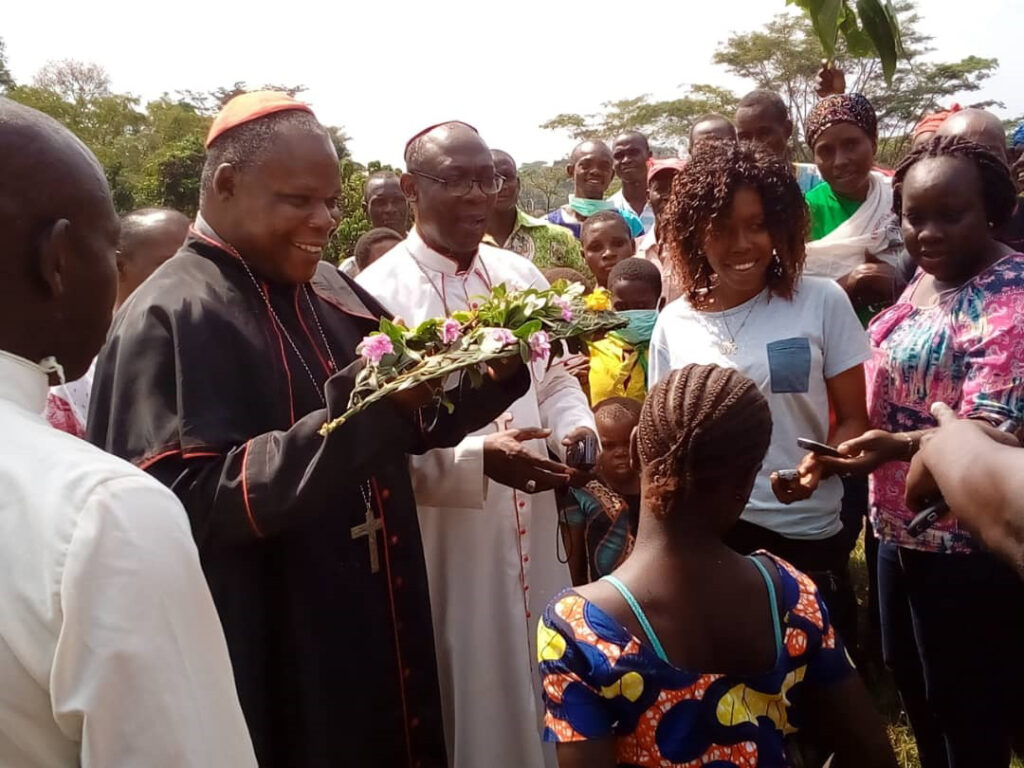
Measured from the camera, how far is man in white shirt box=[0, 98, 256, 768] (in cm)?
105

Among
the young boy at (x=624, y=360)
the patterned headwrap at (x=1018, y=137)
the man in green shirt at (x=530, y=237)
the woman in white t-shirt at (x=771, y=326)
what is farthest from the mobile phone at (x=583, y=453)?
the patterned headwrap at (x=1018, y=137)

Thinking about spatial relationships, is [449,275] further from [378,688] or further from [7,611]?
[7,611]

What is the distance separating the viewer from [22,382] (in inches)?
48.7

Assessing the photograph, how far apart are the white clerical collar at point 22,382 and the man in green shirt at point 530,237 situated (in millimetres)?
5413

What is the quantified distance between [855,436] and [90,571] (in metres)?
2.89

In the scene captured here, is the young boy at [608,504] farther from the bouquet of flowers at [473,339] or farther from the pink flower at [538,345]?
the pink flower at [538,345]

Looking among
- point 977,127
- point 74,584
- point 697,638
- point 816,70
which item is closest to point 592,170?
point 977,127

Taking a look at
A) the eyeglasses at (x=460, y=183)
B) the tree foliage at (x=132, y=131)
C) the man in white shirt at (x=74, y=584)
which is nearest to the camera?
the man in white shirt at (x=74, y=584)

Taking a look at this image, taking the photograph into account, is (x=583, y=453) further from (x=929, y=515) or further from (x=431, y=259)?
(x=929, y=515)

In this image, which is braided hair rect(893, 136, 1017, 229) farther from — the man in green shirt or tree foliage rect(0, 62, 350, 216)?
tree foliage rect(0, 62, 350, 216)

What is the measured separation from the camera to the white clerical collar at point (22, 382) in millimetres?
1212

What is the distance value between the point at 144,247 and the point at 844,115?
368cm

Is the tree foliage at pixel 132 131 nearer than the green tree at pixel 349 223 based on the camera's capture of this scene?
No

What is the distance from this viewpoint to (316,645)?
8.40 feet
